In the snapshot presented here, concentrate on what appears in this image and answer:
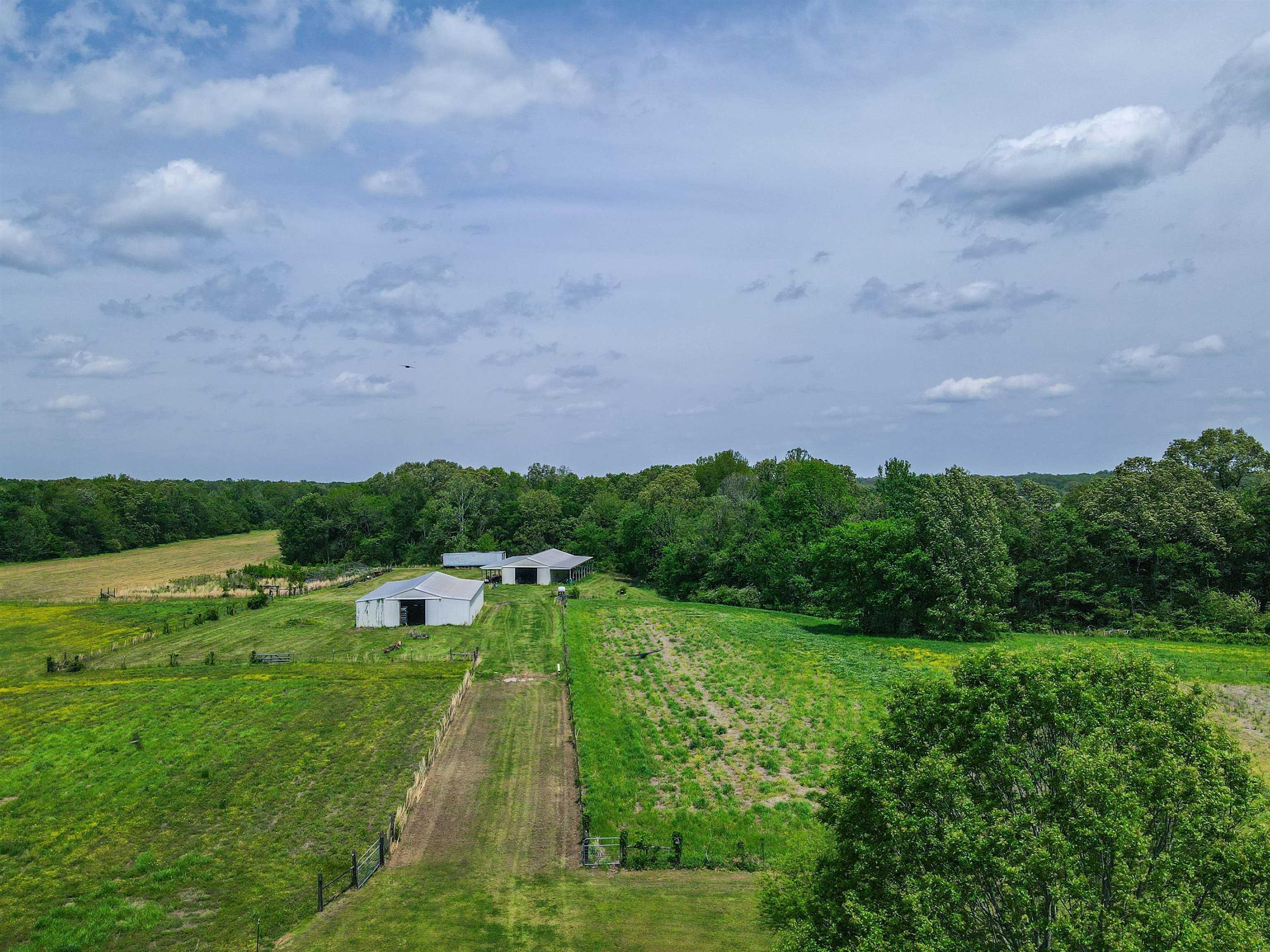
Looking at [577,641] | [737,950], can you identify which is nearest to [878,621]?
[577,641]

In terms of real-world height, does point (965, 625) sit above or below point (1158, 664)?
below

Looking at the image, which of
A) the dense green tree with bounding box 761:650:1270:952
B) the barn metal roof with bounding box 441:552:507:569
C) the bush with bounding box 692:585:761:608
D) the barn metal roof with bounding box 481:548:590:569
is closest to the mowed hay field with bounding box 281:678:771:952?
the dense green tree with bounding box 761:650:1270:952

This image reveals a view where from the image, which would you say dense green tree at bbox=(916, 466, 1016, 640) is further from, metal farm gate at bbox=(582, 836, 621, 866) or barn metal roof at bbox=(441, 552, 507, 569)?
barn metal roof at bbox=(441, 552, 507, 569)

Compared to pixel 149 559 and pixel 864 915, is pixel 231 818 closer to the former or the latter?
pixel 864 915

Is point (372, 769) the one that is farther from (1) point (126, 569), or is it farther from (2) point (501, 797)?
(1) point (126, 569)

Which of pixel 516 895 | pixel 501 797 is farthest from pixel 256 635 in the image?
pixel 516 895
